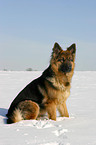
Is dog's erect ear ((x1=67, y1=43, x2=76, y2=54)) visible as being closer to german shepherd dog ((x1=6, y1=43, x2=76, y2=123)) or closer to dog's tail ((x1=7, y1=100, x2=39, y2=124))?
german shepherd dog ((x1=6, y1=43, x2=76, y2=123))

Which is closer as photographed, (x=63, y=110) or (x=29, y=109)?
(x=29, y=109)

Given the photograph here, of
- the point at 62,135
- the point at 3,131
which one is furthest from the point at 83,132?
the point at 3,131

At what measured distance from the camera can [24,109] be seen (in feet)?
16.8

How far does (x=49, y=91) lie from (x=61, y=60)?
1000 mm

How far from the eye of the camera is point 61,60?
5.39 m

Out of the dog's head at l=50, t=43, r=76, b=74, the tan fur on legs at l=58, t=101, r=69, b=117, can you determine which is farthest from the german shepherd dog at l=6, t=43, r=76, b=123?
the tan fur on legs at l=58, t=101, r=69, b=117

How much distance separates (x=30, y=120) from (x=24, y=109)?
0.43 metres

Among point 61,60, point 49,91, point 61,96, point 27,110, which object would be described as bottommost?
point 27,110

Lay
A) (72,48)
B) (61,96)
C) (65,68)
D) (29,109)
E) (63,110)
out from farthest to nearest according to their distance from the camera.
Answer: (63,110), (72,48), (65,68), (61,96), (29,109)

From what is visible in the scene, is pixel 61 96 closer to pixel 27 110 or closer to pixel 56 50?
pixel 27 110

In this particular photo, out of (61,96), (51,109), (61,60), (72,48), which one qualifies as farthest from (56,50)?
(51,109)

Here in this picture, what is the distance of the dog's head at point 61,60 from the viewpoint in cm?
536

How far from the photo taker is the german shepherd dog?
5.11 metres

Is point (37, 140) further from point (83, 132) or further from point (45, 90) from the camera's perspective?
point (45, 90)
